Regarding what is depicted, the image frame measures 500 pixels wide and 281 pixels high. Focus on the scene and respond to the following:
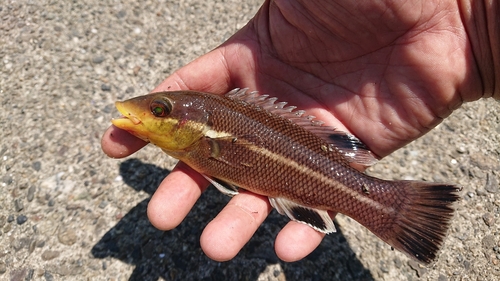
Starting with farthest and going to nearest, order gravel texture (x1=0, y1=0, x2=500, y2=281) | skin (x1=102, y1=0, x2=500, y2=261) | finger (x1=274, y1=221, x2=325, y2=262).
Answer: gravel texture (x1=0, y1=0, x2=500, y2=281) → skin (x1=102, y1=0, x2=500, y2=261) → finger (x1=274, y1=221, x2=325, y2=262)

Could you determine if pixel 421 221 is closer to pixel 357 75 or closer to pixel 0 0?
pixel 357 75

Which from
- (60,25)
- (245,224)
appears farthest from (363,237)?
(60,25)

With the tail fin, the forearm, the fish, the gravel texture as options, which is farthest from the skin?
the gravel texture

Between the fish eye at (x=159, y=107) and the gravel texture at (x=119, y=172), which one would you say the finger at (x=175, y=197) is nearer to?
the fish eye at (x=159, y=107)

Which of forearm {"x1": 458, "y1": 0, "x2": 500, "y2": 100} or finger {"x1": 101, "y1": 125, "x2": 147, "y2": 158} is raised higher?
forearm {"x1": 458, "y1": 0, "x2": 500, "y2": 100}

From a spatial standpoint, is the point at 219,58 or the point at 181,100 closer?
the point at 181,100

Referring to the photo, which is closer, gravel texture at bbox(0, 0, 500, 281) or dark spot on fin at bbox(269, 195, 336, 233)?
dark spot on fin at bbox(269, 195, 336, 233)

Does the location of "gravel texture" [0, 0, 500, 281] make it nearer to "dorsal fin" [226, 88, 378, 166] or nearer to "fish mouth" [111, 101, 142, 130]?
"dorsal fin" [226, 88, 378, 166]
